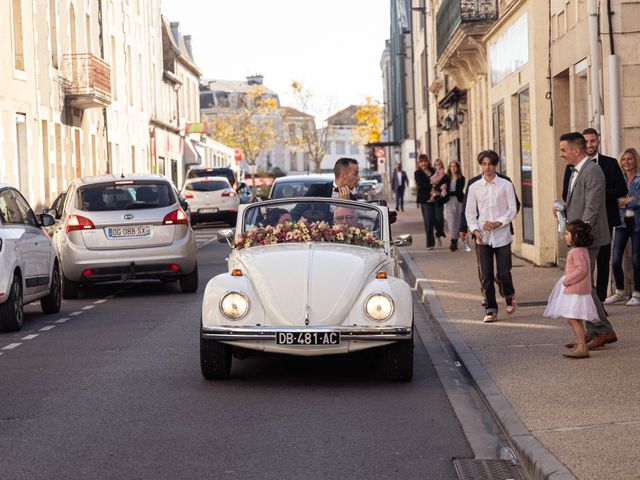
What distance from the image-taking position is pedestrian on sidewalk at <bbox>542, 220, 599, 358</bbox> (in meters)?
9.95

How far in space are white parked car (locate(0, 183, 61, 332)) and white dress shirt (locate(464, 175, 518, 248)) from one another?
4.90 meters

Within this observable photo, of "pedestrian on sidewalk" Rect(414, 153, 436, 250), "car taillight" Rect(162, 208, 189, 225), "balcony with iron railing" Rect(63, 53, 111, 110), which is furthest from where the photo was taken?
"balcony with iron railing" Rect(63, 53, 111, 110)

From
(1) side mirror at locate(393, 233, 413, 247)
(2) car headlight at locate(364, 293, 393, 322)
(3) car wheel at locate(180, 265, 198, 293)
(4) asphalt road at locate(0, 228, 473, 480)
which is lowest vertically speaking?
(4) asphalt road at locate(0, 228, 473, 480)

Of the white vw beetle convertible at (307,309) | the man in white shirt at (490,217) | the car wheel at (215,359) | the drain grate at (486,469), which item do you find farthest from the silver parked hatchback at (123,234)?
the drain grate at (486,469)

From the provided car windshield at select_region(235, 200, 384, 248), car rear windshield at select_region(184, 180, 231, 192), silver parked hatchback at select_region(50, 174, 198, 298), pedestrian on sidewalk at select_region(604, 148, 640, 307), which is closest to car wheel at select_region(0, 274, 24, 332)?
silver parked hatchback at select_region(50, 174, 198, 298)

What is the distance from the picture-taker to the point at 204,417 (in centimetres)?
811

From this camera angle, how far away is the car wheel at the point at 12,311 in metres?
13.4

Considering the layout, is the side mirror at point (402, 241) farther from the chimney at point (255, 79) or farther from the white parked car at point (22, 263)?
the chimney at point (255, 79)

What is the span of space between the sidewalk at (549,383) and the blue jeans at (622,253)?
16.2 inches

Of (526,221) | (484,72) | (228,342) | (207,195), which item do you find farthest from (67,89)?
(228,342)

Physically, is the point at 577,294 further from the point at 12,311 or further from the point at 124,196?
the point at 124,196

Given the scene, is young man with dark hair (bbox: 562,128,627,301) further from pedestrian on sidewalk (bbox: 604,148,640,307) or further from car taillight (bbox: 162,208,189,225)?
car taillight (bbox: 162,208,189,225)

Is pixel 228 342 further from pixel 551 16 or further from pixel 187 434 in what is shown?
pixel 551 16

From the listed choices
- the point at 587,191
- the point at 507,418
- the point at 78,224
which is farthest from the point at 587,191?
the point at 78,224
